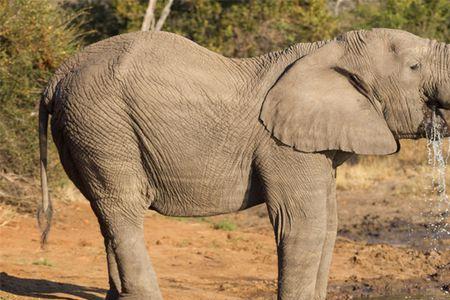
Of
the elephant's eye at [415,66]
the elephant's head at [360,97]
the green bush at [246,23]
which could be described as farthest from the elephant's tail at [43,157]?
the green bush at [246,23]

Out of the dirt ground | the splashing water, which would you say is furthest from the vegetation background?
the splashing water

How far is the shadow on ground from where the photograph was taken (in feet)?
26.8

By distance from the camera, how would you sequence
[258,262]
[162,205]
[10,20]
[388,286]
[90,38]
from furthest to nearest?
[90,38] < [10,20] < [258,262] < [388,286] < [162,205]

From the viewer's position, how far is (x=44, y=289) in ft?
27.7

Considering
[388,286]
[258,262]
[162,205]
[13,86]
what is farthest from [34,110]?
[162,205]

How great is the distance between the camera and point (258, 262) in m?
10.8

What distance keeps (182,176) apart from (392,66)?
1523 millimetres

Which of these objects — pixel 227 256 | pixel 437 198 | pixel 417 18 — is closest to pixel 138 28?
pixel 417 18

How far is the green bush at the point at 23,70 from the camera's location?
12.2 metres

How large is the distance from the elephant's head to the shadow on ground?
2591mm

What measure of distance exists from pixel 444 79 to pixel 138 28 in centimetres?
1354

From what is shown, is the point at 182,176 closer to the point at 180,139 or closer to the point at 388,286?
the point at 180,139

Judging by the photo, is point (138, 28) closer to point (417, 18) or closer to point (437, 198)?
point (417, 18)

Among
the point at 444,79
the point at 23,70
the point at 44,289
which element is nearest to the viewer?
the point at 444,79
